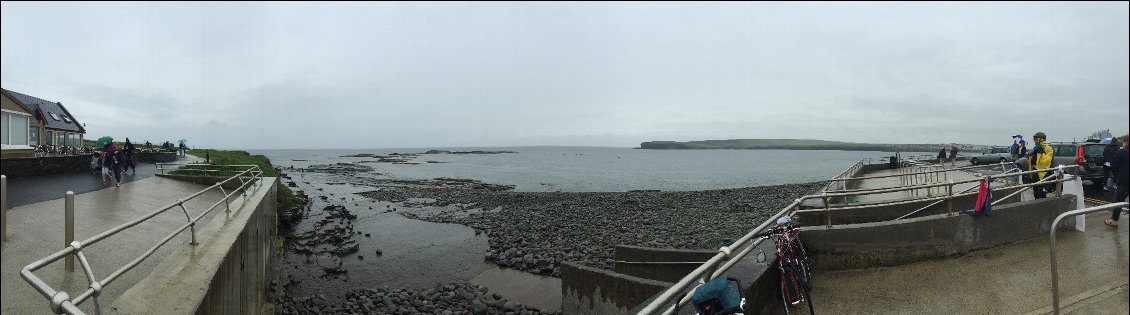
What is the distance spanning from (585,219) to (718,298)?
18009mm

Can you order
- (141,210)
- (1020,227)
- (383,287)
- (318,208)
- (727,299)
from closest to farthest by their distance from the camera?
(727,299)
(1020,227)
(141,210)
(383,287)
(318,208)

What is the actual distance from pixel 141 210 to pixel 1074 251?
1554 cm

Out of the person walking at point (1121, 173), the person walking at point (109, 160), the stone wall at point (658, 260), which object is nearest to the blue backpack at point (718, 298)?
the stone wall at point (658, 260)

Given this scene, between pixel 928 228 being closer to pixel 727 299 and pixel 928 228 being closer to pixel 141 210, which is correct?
pixel 727 299

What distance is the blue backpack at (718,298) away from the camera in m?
3.42

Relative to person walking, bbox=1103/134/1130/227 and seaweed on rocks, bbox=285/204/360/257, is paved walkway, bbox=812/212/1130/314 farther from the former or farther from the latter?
seaweed on rocks, bbox=285/204/360/257

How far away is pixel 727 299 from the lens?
345cm

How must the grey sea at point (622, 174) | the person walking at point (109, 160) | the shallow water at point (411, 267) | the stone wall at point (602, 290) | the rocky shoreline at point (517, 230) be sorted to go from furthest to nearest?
1. the grey sea at point (622, 174)
2. the person walking at point (109, 160)
3. the shallow water at point (411, 267)
4. the rocky shoreline at point (517, 230)
5. the stone wall at point (602, 290)

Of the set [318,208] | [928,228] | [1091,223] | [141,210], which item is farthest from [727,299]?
[318,208]

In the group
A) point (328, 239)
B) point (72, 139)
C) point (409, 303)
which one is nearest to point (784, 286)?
point (409, 303)

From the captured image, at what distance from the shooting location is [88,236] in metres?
7.02

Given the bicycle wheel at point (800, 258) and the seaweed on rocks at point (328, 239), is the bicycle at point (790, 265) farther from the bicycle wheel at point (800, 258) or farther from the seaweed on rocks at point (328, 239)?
the seaweed on rocks at point (328, 239)

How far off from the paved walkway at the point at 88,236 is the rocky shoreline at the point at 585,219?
824 cm

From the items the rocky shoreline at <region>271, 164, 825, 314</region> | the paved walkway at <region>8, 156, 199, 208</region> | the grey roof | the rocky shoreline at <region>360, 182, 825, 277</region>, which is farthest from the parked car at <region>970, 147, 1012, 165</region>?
the grey roof
